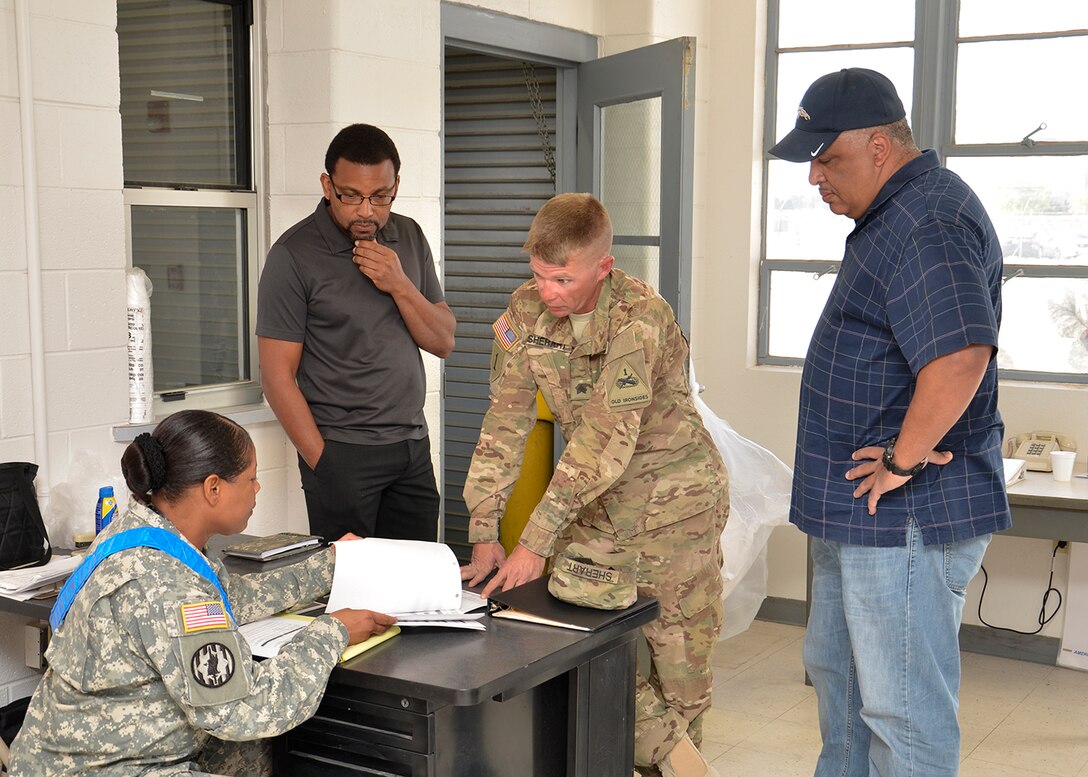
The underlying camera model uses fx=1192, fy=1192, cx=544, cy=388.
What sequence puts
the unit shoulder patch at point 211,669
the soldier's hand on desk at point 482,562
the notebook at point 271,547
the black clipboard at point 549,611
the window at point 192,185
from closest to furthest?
the unit shoulder patch at point 211,669 < the black clipboard at point 549,611 < the soldier's hand on desk at point 482,562 < the notebook at point 271,547 < the window at point 192,185

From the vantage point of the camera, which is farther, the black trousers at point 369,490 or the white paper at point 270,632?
the black trousers at point 369,490

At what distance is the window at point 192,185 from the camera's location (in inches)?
135

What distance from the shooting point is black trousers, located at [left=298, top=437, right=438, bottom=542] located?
3.27 m

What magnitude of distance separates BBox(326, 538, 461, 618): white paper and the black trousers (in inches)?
34.2

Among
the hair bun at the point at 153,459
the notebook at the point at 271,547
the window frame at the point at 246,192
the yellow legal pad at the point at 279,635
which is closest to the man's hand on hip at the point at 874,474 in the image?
the yellow legal pad at the point at 279,635

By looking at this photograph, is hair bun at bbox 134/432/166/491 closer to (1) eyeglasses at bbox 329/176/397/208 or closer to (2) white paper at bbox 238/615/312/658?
(2) white paper at bbox 238/615/312/658

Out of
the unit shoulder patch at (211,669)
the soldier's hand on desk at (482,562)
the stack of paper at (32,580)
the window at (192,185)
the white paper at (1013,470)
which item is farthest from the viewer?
the white paper at (1013,470)

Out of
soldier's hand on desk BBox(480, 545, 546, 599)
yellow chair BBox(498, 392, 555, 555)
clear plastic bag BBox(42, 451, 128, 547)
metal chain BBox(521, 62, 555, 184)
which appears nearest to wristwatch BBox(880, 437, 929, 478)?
soldier's hand on desk BBox(480, 545, 546, 599)

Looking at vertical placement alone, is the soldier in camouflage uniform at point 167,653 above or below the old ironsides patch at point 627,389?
below

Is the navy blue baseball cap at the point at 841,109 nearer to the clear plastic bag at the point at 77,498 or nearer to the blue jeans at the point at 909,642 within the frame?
the blue jeans at the point at 909,642

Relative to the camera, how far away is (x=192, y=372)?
3621 millimetres

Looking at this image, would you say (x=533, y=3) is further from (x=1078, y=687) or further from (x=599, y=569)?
(x=1078, y=687)

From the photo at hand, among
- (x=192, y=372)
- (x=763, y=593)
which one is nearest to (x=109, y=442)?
(x=192, y=372)

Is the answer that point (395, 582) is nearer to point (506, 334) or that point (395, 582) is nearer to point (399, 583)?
point (399, 583)
